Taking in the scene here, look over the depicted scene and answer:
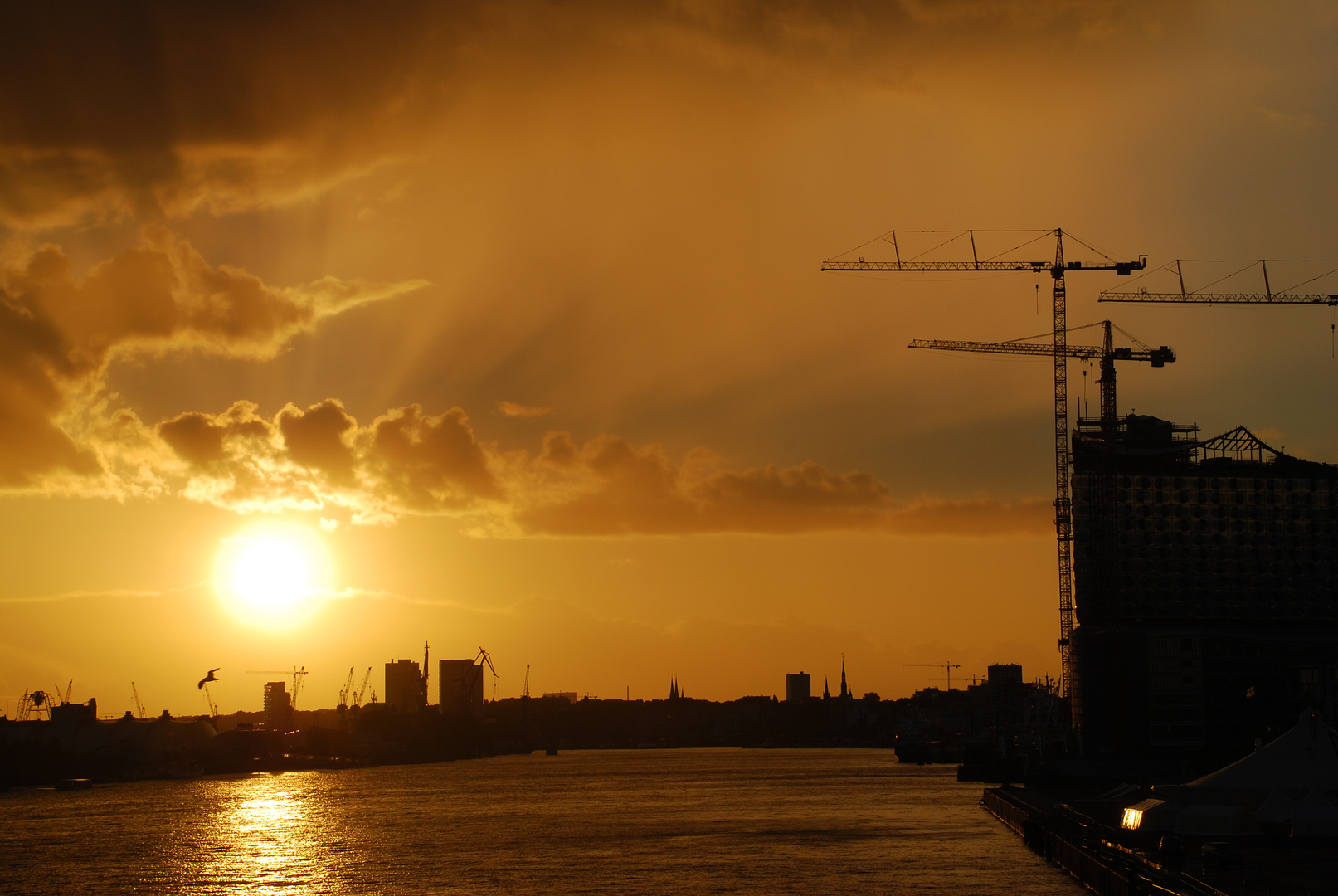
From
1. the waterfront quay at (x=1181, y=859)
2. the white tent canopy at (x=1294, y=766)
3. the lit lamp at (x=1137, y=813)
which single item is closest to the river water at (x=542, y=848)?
the waterfront quay at (x=1181, y=859)

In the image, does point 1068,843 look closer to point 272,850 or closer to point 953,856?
point 953,856

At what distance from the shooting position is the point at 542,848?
Result: 359ft

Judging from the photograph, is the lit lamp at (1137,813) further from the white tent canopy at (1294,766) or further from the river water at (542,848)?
the river water at (542,848)

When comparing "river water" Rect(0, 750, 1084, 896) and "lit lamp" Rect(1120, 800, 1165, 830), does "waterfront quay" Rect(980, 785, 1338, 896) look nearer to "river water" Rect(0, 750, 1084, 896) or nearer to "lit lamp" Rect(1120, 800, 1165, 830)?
"lit lamp" Rect(1120, 800, 1165, 830)

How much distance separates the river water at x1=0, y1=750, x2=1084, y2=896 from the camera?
283 feet

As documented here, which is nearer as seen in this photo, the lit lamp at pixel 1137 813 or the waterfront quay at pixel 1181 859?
the waterfront quay at pixel 1181 859


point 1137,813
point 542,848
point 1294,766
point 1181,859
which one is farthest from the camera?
point 542,848

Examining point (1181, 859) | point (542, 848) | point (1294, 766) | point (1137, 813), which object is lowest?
point (542, 848)

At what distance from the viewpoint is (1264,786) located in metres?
77.4

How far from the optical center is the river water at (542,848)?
86250 mm

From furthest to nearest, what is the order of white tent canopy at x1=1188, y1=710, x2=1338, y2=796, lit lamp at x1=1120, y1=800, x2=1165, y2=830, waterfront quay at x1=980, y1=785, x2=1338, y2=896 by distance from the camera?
1. lit lamp at x1=1120, y1=800, x2=1165, y2=830
2. white tent canopy at x1=1188, y1=710, x2=1338, y2=796
3. waterfront quay at x1=980, y1=785, x2=1338, y2=896

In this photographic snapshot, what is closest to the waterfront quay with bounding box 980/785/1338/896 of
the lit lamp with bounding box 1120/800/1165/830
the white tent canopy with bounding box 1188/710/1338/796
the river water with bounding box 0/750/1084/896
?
the lit lamp with bounding box 1120/800/1165/830

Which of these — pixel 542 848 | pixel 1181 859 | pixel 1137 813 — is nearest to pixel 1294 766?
pixel 1137 813

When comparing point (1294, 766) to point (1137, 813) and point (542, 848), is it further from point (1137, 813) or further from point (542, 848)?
point (542, 848)
